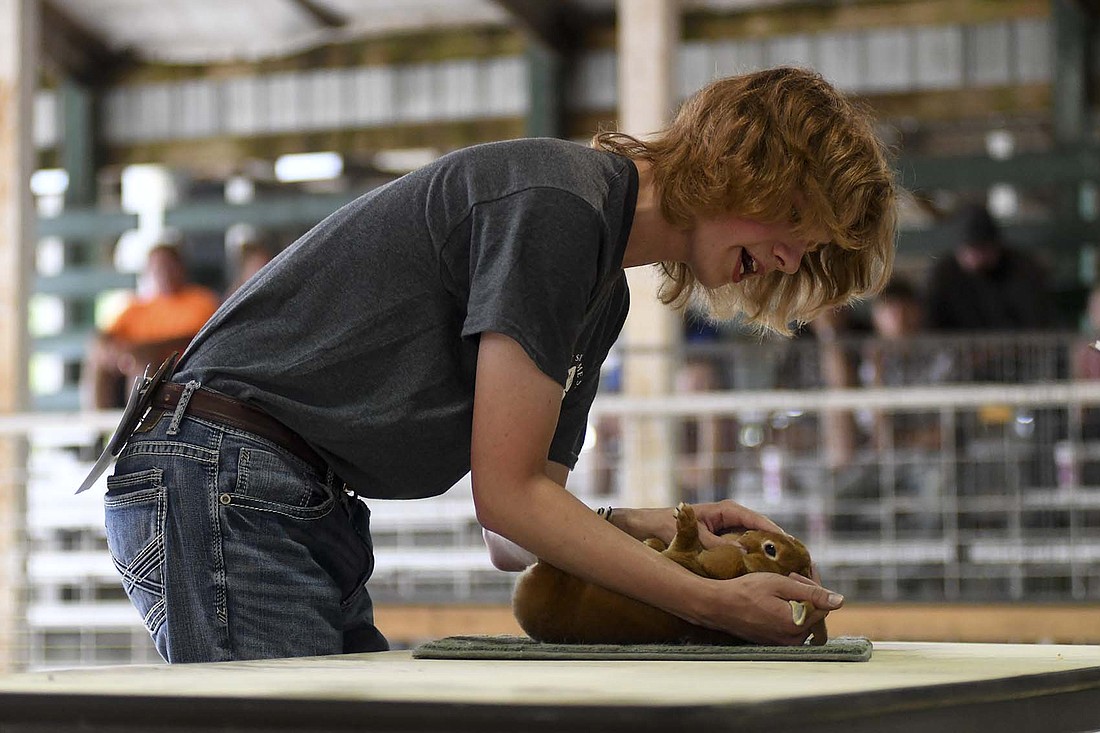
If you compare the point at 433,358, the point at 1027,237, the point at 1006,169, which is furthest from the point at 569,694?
the point at 1027,237

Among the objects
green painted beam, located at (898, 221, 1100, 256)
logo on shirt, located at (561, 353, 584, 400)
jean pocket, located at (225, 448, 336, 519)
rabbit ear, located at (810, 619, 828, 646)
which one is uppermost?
green painted beam, located at (898, 221, 1100, 256)

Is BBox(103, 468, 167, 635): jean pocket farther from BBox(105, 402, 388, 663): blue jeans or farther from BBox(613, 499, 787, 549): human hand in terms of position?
BBox(613, 499, 787, 549): human hand

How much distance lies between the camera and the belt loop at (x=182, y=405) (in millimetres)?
1427

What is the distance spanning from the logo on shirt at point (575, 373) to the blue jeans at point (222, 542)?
0.26m

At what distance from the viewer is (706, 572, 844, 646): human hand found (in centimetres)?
132

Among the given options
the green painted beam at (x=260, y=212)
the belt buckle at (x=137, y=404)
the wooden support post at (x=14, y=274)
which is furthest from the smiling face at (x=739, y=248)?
the green painted beam at (x=260, y=212)

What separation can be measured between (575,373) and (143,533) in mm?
438

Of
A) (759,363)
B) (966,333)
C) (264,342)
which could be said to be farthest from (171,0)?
(264,342)

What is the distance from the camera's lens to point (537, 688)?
36.7 inches

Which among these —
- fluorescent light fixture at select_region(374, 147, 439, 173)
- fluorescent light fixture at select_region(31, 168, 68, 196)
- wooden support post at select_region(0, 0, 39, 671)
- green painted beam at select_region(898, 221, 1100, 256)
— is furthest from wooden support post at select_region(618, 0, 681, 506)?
fluorescent light fixture at select_region(31, 168, 68, 196)

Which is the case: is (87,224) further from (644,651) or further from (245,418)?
(644,651)

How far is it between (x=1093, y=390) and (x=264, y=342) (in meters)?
3.25

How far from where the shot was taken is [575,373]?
1520 mm

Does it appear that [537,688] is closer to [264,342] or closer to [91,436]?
[264,342]
